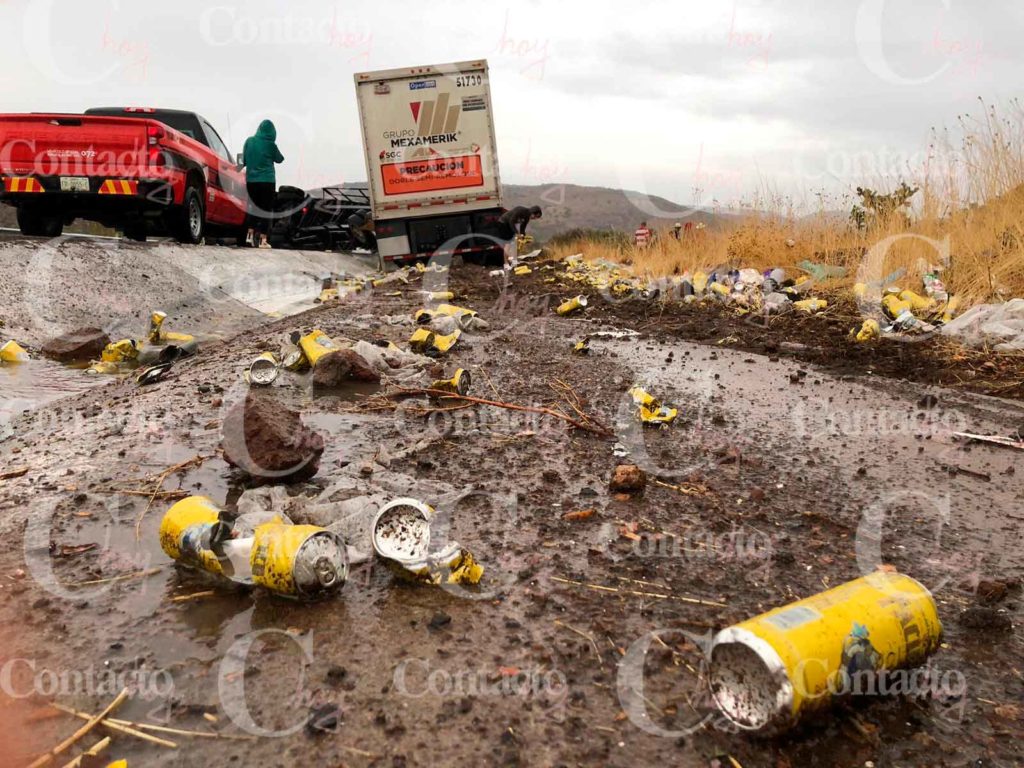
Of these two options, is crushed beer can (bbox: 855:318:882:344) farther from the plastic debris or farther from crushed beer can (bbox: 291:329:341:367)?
crushed beer can (bbox: 291:329:341:367)

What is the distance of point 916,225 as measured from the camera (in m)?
6.79

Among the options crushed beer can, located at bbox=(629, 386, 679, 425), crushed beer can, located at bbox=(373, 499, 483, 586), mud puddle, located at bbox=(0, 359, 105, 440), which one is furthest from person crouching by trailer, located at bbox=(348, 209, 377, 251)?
crushed beer can, located at bbox=(373, 499, 483, 586)

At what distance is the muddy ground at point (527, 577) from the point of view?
4.60ft

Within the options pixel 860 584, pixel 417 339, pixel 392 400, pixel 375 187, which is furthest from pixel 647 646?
pixel 375 187

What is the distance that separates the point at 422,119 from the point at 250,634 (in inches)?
398

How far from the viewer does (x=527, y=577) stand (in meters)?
1.96

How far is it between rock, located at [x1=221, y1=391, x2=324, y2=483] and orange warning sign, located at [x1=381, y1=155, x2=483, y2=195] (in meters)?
8.68

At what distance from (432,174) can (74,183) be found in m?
5.07

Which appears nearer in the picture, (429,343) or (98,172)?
(429,343)

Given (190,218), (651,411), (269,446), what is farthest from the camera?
(190,218)

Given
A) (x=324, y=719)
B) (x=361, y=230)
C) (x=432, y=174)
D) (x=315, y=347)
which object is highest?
(x=432, y=174)

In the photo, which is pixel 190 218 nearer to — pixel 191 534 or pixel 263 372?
pixel 263 372

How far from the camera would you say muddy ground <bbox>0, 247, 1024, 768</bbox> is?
140 centimetres

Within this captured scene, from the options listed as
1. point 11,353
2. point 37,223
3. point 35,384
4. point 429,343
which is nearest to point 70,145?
point 37,223
